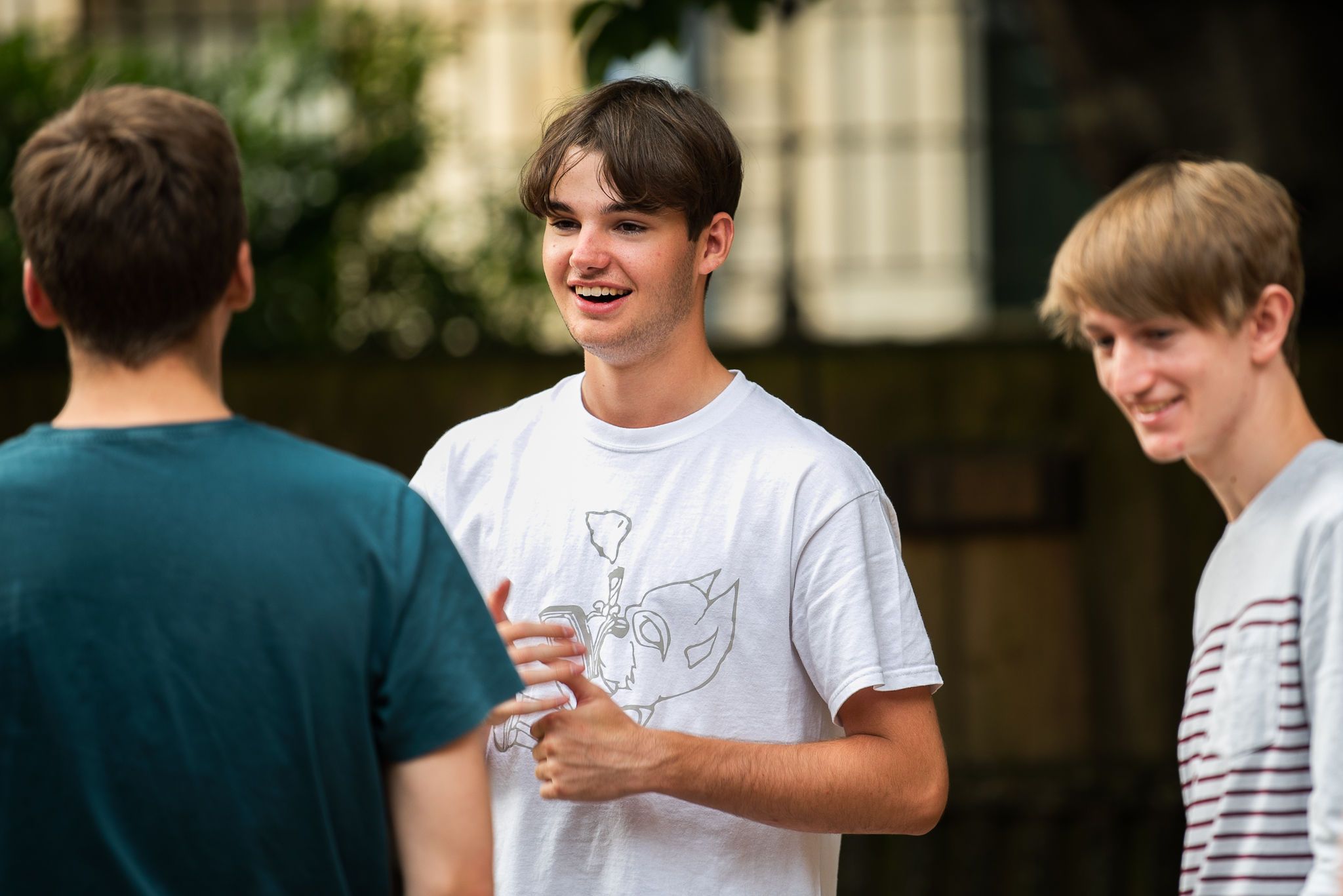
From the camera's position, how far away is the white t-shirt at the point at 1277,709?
1.67 metres

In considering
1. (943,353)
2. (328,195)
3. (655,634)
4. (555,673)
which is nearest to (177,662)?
(555,673)

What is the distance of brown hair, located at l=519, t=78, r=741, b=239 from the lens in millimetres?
2158

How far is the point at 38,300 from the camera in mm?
1599

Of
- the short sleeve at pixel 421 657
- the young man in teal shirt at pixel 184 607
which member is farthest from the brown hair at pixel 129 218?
the short sleeve at pixel 421 657

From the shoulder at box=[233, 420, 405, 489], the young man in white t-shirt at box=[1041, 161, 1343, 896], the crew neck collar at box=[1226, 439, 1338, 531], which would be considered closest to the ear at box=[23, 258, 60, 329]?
the shoulder at box=[233, 420, 405, 489]

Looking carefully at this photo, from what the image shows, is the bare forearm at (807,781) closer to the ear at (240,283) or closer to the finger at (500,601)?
the finger at (500,601)

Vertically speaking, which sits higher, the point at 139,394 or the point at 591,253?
the point at 591,253

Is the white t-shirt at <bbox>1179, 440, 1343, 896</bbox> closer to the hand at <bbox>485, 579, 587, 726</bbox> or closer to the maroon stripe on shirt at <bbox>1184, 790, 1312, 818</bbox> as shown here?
the maroon stripe on shirt at <bbox>1184, 790, 1312, 818</bbox>

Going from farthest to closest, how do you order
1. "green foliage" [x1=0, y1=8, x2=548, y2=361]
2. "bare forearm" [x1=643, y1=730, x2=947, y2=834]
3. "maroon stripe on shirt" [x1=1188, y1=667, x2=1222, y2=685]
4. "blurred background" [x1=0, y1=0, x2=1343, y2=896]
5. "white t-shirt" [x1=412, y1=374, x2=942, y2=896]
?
"green foliage" [x1=0, y1=8, x2=548, y2=361], "blurred background" [x1=0, y1=0, x2=1343, y2=896], "white t-shirt" [x1=412, y1=374, x2=942, y2=896], "bare forearm" [x1=643, y1=730, x2=947, y2=834], "maroon stripe on shirt" [x1=1188, y1=667, x2=1222, y2=685]

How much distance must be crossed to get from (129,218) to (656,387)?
0.88m

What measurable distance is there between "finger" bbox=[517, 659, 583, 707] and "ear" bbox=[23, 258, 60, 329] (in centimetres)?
67

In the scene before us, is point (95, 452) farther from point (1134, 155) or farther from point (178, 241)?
point (1134, 155)

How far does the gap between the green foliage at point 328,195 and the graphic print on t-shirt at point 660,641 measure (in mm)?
3440

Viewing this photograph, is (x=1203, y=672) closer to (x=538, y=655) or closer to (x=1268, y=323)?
(x=1268, y=323)
